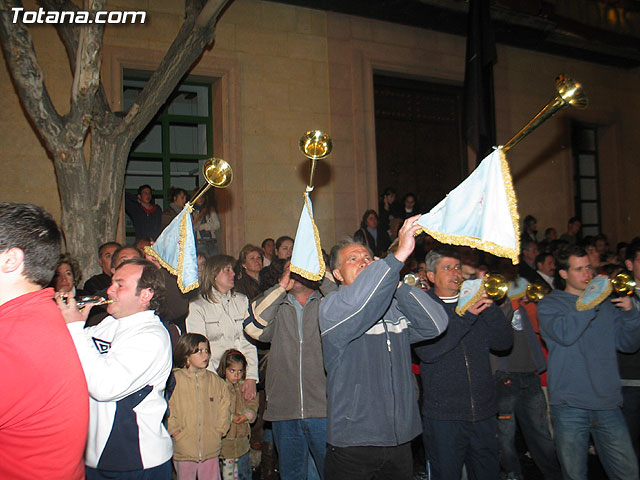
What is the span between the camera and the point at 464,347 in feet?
13.5

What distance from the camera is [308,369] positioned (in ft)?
14.5

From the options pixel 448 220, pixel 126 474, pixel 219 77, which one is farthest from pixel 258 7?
pixel 126 474

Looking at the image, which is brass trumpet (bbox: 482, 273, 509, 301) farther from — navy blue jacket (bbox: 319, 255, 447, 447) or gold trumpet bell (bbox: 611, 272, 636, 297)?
gold trumpet bell (bbox: 611, 272, 636, 297)

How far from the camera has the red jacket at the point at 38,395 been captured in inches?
74.3

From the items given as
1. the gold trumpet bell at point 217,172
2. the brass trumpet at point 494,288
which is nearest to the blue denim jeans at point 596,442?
the brass trumpet at point 494,288

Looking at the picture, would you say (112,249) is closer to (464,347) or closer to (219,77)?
(464,347)

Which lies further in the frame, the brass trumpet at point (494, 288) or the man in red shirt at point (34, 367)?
the brass trumpet at point (494, 288)

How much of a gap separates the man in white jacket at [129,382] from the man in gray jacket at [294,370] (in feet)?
4.12

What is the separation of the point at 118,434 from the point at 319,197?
7676mm

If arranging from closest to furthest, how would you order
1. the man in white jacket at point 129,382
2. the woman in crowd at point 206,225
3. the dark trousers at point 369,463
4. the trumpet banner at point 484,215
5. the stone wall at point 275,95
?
1. the man in white jacket at point 129,382
2. the trumpet banner at point 484,215
3. the dark trousers at point 369,463
4. the stone wall at point 275,95
5. the woman in crowd at point 206,225

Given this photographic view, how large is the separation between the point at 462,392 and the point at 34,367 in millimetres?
2981

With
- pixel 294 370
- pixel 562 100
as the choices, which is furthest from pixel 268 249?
pixel 562 100

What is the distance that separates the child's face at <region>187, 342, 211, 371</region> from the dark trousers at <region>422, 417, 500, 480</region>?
6.52ft

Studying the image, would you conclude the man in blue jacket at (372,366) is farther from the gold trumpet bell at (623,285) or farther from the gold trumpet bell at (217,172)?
the gold trumpet bell at (623,285)
